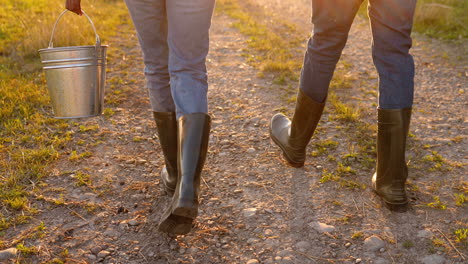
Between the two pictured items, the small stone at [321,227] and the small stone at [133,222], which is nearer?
the small stone at [321,227]

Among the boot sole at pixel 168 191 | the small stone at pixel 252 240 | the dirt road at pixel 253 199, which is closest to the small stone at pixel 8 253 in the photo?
the dirt road at pixel 253 199

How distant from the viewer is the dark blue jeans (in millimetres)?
2143

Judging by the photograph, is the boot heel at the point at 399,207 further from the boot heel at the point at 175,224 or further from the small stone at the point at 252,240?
the boot heel at the point at 175,224

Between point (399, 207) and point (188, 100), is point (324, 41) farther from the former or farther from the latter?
point (399, 207)

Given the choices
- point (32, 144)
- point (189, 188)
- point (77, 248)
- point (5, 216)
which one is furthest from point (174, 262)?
point (32, 144)

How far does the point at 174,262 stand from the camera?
2.12 m

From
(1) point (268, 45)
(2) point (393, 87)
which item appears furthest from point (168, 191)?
(1) point (268, 45)

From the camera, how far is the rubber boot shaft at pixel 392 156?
2303mm

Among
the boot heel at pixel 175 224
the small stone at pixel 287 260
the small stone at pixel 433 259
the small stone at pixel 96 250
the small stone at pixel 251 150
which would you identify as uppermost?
the boot heel at pixel 175 224

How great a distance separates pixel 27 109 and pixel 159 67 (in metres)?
2.13

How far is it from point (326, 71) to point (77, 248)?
1.59 m

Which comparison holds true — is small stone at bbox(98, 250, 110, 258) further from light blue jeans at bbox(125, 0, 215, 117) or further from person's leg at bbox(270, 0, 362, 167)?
person's leg at bbox(270, 0, 362, 167)

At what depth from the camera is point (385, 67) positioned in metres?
2.29

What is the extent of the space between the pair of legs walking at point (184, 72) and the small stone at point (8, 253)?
2.37ft
